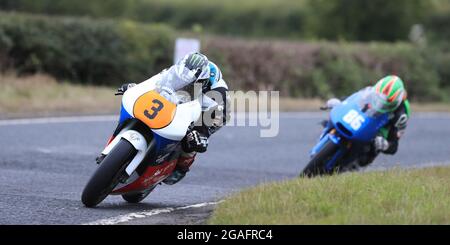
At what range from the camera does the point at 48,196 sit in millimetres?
8352

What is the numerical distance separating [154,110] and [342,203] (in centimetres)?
185

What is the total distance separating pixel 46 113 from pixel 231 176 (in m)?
6.20

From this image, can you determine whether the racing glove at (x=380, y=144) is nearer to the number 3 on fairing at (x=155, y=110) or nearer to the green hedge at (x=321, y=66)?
the number 3 on fairing at (x=155, y=110)

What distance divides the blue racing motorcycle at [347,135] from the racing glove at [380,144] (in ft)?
0.37

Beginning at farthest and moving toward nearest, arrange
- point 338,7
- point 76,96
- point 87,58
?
point 338,7
point 87,58
point 76,96

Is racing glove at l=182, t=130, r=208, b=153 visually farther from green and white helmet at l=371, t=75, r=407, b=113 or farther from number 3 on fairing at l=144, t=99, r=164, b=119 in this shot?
green and white helmet at l=371, t=75, r=407, b=113

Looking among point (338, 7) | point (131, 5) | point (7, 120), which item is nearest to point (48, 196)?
point (7, 120)

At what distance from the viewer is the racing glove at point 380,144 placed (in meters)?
11.0

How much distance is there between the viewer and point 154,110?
305 inches

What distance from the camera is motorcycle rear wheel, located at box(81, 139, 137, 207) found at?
7.41m

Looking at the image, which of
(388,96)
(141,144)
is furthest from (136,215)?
(388,96)

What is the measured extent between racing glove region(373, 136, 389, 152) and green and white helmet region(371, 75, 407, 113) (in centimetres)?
39

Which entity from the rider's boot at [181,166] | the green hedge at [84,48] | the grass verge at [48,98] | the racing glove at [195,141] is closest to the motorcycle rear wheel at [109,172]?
the racing glove at [195,141]

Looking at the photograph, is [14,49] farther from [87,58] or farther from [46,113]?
[46,113]
